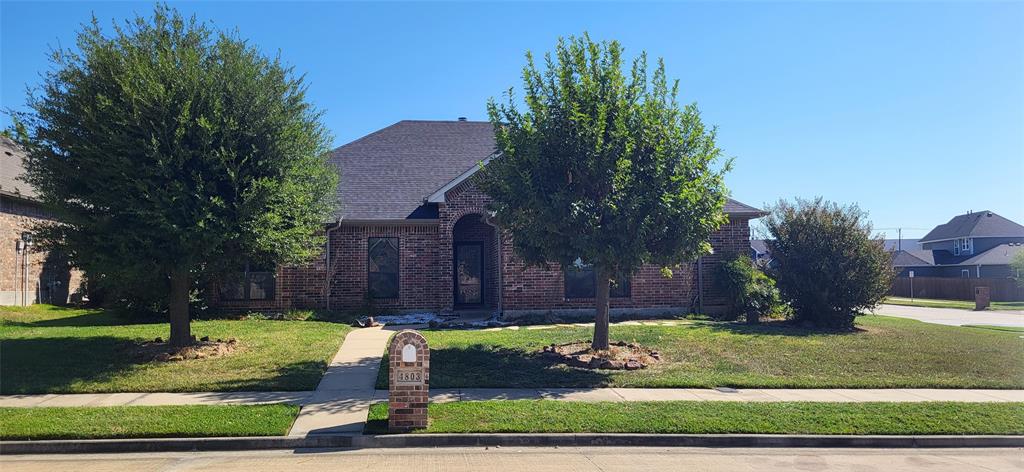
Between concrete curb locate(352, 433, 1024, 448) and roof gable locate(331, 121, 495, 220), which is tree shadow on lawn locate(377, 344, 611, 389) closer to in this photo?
concrete curb locate(352, 433, 1024, 448)

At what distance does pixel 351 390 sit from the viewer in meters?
9.73

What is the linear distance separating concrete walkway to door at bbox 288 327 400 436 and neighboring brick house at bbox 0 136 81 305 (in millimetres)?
11329

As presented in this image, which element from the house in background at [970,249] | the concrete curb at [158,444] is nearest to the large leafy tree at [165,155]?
the concrete curb at [158,444]

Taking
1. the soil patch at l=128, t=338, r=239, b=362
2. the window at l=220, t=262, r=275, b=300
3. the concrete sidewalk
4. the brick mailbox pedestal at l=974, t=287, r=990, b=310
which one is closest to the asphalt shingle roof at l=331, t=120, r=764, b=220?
the window at l=220, t=262, r=275, b=300

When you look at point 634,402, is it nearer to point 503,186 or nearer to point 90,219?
point 503,186

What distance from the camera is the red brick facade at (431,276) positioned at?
1852 cm

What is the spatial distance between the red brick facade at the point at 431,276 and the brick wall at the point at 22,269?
6819mm

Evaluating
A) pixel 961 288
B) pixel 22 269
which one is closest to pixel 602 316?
pixel 22 269

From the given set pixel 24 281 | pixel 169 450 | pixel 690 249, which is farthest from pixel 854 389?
pixel 24 281

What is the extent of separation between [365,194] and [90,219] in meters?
9.33

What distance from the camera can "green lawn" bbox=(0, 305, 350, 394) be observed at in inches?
390

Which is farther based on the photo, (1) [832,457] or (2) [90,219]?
(2) [90,219]

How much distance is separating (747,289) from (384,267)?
1018cm

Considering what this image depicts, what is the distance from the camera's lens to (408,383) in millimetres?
7672
